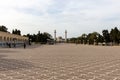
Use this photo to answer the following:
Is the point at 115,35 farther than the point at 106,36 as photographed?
No

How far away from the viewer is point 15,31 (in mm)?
119125

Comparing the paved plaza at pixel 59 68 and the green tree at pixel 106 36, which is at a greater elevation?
the green tree at pixel 106 36

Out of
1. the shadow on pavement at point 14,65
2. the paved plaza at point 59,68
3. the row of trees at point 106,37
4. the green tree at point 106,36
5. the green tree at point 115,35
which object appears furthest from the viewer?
the green tree at point 106,36

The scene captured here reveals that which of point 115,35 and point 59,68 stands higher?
point 115,35

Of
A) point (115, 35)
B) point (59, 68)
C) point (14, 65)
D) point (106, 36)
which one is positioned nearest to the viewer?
point (59, 68)

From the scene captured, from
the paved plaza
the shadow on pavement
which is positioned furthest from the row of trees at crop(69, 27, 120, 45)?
the shadow on pavement

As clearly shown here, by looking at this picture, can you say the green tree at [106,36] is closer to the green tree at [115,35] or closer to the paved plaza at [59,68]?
the green tree at [115,35]

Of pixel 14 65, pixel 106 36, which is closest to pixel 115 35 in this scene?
pixel 106 36

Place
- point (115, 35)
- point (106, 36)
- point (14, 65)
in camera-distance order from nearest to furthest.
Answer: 1. point (14, 65)
2. point (115, 35)
3. point (106, 36)

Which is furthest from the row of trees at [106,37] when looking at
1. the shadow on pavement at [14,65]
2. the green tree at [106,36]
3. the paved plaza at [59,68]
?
the shadow on pavement at [14,65]

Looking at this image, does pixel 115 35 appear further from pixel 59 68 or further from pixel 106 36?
pixel 59 68

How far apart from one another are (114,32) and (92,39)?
13169mm

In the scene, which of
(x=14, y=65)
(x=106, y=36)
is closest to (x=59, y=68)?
(x=14, y=65)

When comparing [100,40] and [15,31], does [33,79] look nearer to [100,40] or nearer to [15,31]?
[100,40]
